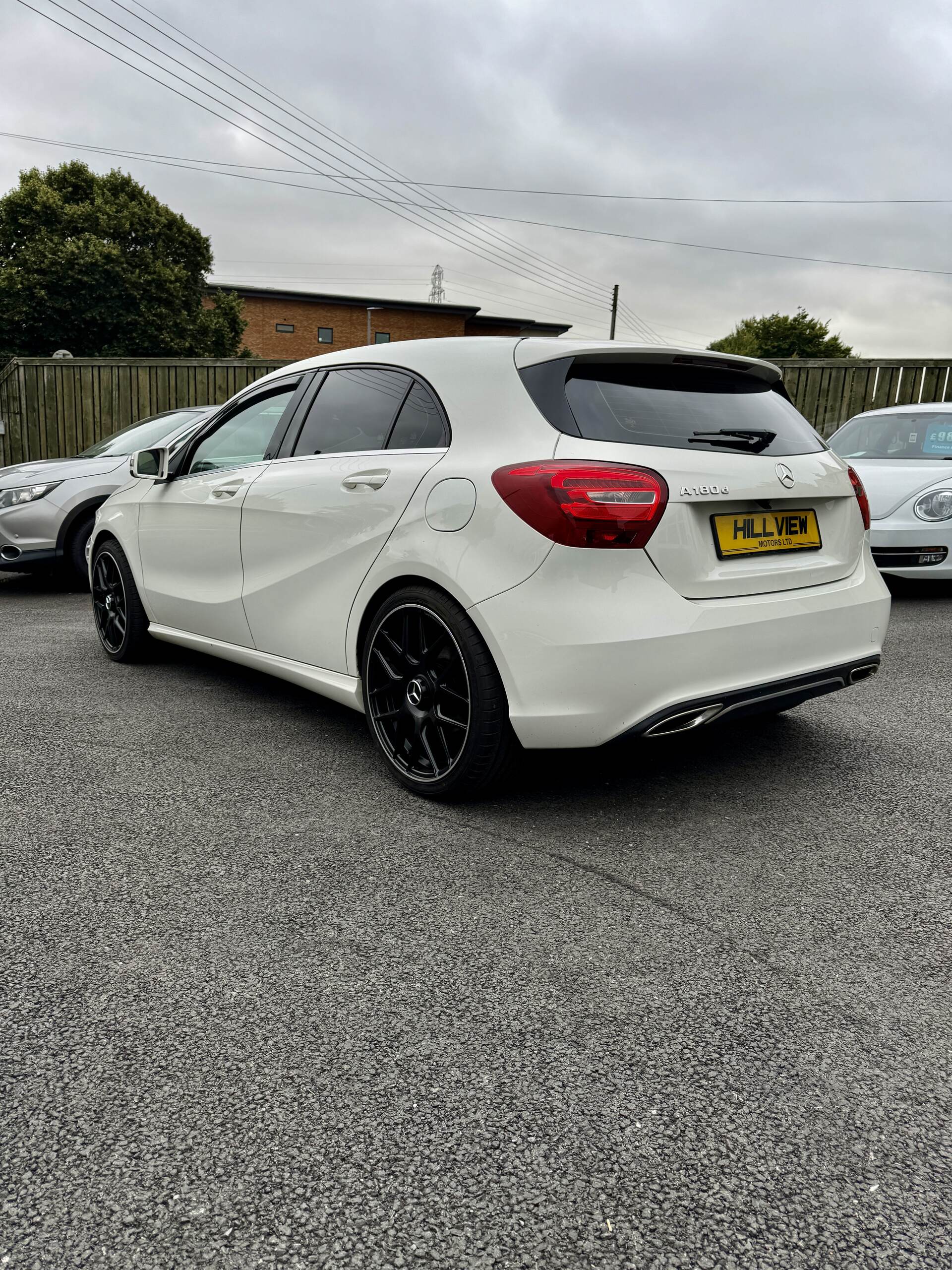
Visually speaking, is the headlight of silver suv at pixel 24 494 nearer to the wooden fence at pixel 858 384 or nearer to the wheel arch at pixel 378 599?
the wheel arch at pixel 378 599

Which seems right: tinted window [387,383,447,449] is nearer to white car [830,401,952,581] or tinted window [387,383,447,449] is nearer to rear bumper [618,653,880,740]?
rear bumper [618,653,880,740]

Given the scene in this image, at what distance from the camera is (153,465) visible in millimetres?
4992

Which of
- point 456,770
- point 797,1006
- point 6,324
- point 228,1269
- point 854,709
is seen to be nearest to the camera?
point 228,1269

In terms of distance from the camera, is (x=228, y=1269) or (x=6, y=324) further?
(x=6, y=324)

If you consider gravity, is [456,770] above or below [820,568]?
below

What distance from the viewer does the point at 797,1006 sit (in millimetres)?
2146

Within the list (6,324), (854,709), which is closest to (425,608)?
(854,709)

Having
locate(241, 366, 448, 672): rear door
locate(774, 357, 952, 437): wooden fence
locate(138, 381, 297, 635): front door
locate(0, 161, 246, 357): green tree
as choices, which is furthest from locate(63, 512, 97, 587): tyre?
locate(0, 161, 246, 357): green tree

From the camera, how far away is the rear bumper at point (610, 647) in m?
2.83

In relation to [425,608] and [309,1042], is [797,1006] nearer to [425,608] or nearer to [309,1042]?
[309,1042]

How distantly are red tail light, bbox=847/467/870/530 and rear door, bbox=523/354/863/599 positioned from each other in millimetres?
51

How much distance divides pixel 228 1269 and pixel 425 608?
2.04m

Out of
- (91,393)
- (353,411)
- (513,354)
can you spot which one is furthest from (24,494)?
(91,393)

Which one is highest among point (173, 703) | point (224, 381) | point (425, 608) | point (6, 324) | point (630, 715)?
point (6, 324)
